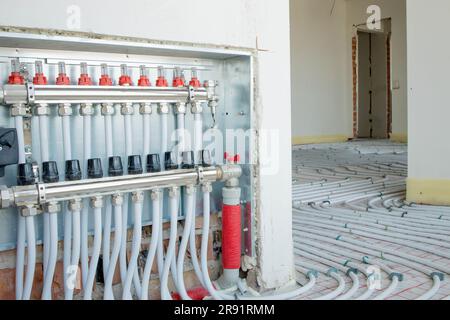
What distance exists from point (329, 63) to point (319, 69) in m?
0.31

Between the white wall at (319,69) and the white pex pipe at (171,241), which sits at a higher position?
the white wall at (319,69)

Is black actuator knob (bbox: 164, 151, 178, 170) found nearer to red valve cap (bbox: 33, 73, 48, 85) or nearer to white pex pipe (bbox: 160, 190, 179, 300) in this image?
white pex pipe (bbox: 160, 190, 179, 300)

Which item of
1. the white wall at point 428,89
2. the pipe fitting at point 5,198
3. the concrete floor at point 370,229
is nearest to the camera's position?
the pipe fitting at point 5,198

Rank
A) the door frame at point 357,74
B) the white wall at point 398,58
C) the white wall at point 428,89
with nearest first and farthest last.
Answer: the white wall at point 428,89
the white wall at point 398,58
the door frame at point 357,74

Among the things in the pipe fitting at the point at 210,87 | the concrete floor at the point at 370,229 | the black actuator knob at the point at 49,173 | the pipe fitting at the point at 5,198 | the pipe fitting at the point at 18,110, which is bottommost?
the concrete floor at the point at 370,229

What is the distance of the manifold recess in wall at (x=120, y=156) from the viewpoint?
1.26 metres

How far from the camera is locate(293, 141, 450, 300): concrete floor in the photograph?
1760 mm

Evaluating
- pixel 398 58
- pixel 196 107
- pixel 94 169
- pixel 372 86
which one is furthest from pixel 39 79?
pixel 372 86

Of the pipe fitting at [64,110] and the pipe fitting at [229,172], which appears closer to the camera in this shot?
the pipe fitting at [64,110]

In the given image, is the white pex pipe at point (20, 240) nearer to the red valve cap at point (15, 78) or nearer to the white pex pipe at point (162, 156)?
the red valve cap at point (15, 78)

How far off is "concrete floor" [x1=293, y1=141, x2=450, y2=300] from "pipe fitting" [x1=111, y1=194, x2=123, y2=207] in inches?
28.1

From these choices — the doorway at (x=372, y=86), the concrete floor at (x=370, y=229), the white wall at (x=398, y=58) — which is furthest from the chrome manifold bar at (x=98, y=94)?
the doorway at (x=372, y=86)

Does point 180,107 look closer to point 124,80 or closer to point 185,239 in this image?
point 124,80

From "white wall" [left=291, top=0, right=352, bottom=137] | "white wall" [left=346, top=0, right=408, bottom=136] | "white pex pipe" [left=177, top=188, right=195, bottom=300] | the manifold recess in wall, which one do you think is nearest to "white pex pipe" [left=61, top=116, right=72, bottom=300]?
the manifold recess in wall
